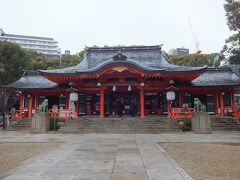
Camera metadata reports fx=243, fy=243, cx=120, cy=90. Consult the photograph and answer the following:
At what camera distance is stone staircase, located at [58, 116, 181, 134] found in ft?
63.3

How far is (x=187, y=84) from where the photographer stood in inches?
987

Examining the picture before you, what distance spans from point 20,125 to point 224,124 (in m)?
18.1

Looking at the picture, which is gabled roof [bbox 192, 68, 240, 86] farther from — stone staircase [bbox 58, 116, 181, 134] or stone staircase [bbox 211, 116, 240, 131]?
stone staircase [bbox 58, 116, 181, 134]

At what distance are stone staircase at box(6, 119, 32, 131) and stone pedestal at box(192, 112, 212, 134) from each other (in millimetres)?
14020

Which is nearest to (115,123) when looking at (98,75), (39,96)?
(98,75)

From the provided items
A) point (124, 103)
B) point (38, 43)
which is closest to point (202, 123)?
point (124, 103)

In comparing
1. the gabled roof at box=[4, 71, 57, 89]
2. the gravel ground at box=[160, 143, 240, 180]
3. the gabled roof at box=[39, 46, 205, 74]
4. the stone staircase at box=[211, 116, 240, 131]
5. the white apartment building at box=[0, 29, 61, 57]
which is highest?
the white apartment building at box=[0, 29, 61, 57]

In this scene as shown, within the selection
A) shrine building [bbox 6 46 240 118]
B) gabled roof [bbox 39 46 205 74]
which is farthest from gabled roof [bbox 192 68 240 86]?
gabled roof [bbox 39 46 205 74]

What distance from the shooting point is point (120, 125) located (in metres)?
20.0

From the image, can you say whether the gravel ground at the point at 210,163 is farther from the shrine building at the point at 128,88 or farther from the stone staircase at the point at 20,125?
the stone staircase at the point at 20,125

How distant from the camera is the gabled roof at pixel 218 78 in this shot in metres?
24.8

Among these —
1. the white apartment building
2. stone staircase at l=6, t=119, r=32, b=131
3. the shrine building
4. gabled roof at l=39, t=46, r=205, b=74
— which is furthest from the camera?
the white apartment building

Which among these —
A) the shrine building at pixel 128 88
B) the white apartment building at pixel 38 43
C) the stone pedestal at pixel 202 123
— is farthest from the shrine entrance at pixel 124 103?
the white apartment building at pixel 38 43

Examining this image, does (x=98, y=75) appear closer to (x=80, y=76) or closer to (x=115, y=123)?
(x=80, y=76)
